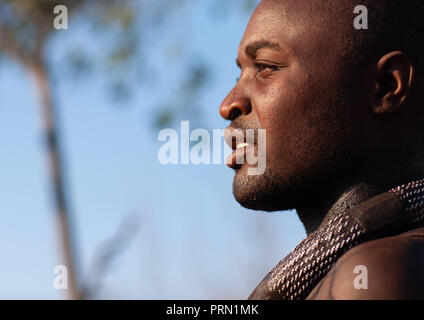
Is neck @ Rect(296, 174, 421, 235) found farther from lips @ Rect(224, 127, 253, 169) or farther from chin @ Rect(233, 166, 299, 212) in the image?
lips @ Rect(224, 127, 253, 169)

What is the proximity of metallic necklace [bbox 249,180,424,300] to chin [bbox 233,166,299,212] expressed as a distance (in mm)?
283

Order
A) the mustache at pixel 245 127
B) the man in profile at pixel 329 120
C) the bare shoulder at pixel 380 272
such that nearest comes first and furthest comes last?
the bare shoulder at pixel 380 272 → the man in profile at pixel 329 120 → the mustache at pixel 245 127

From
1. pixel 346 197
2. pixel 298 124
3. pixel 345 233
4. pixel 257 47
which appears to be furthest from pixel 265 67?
pixel 345 233

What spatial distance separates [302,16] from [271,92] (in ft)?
1.35

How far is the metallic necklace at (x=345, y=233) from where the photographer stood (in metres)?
3.08

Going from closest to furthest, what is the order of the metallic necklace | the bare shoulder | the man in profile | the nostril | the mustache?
1. the bare shoulder
2. the metallic necklace
3. the man in profile
4. the mustache
5. the nostril

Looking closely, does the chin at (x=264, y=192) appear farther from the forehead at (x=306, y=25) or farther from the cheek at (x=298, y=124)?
the forehead at (x=306, y=25)

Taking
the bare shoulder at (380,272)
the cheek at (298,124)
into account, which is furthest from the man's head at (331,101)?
the bare shoulder at (380,272)

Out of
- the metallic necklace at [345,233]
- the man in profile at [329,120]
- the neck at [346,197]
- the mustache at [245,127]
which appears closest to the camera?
Result: the metallic necklace at [345,233]

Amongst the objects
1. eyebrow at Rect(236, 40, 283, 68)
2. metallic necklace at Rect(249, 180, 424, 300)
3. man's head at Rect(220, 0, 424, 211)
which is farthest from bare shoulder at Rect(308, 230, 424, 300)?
eyebrow at Rect(236, 40, 283, 68)

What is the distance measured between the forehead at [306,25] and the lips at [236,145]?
47cm

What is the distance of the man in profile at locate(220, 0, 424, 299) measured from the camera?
3189 mm
